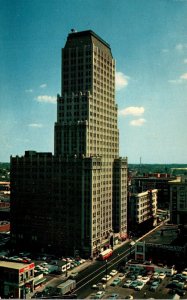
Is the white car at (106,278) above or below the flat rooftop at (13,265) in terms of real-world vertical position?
below

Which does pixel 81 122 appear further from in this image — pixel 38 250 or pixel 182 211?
pixel 182 211

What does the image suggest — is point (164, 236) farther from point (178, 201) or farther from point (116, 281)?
point (178, 201)

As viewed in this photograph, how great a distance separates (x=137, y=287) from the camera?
76750mm

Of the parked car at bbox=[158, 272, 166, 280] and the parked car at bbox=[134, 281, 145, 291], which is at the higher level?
the parked car at bbox=[158, 272, 166, 280]

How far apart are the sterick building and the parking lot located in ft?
70.4

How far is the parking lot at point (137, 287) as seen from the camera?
73.0m

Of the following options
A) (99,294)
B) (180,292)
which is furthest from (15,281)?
(180,292)

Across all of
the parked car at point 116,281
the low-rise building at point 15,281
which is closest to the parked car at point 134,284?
the parked car at point 116,281

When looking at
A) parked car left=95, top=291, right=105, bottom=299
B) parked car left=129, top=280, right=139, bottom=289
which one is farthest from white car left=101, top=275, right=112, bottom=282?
parked car left=95, top=291, right=105, bottom=299

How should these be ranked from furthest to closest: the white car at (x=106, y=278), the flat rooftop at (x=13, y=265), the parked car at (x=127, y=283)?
the white car at (x=106, y=278), the parked car at (x=127, y=283), the flat rooftop at (x=13, y=265)

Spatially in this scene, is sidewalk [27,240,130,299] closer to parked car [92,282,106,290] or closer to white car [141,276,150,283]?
parked car [92,282,106,290]

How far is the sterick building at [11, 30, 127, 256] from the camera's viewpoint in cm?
10512

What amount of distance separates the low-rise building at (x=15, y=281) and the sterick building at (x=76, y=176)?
98.2ft

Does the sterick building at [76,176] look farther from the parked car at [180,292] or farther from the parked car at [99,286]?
the parked car at [180,292]
